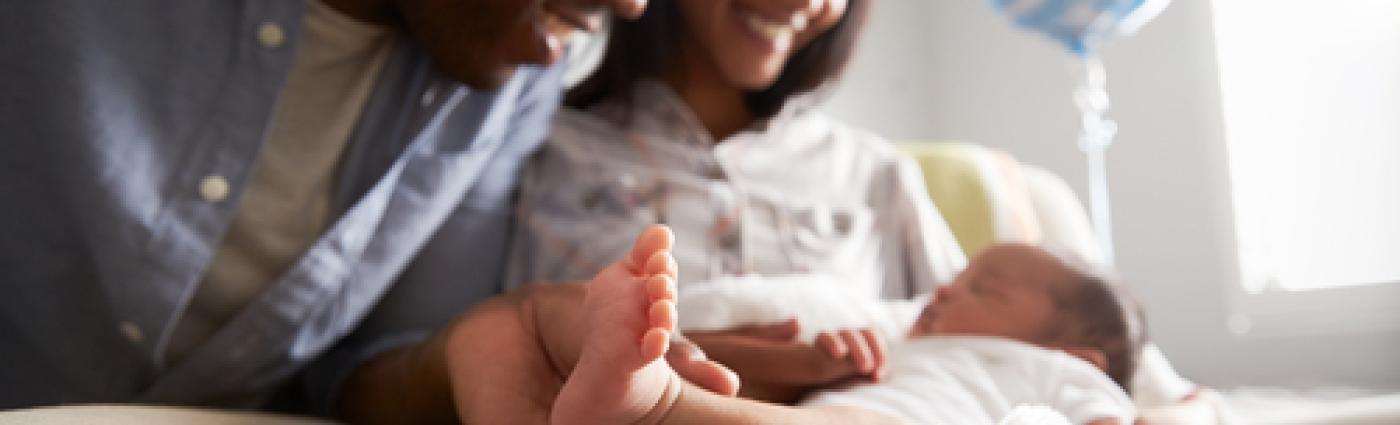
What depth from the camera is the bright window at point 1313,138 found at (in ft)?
4.20

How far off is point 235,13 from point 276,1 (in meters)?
0.03

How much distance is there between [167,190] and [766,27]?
419mm

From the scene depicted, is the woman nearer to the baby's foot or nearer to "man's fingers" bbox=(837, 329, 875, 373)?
"man's fingers" bbox=(837, 329, 875, 373)

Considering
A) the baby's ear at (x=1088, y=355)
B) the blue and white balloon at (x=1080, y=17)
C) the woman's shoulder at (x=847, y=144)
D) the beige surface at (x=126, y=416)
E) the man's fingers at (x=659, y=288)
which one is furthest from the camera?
the blue and white balloon at (x=1080, y=17)

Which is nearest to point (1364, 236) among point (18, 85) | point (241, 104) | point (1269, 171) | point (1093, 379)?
point (1269, 171)

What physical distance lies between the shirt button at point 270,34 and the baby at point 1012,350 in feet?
1.48

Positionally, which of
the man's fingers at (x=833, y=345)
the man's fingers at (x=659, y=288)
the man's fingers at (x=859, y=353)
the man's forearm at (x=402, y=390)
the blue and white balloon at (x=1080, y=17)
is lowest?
the man's forearm at (x=402, y=390)

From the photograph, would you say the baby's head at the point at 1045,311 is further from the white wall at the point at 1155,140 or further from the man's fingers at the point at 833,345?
the white wall at the point at 1155,140

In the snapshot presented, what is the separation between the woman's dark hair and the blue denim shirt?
12 cm

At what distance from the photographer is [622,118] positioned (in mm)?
889

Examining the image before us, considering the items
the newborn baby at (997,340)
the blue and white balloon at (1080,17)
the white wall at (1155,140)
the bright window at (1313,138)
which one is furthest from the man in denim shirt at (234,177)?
the white wall at (1155,140)

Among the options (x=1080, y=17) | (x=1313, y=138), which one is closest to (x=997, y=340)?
(x=1080, y=17)

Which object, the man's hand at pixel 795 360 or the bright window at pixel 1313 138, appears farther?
the bright window at pixel 1313 138

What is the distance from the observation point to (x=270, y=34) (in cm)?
75
